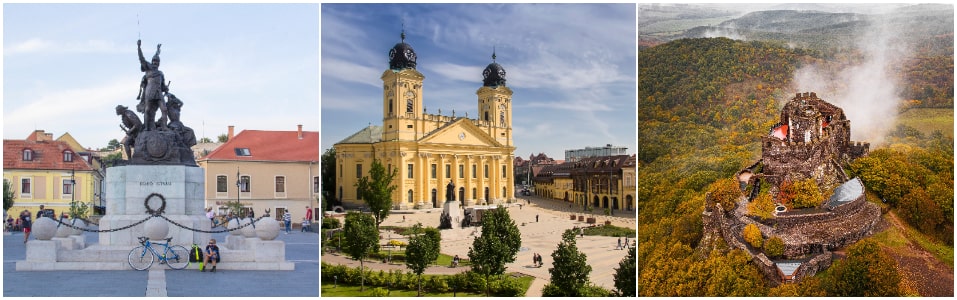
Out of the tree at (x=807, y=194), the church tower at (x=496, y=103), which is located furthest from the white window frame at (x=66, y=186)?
the tree at (x=807, y=194)

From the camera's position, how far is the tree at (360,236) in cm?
1065

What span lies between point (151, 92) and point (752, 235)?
874 cm

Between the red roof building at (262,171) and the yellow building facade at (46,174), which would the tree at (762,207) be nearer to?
the yellow building facade at (46,174)

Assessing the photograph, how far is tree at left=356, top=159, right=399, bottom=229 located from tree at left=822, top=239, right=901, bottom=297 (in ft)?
19.5

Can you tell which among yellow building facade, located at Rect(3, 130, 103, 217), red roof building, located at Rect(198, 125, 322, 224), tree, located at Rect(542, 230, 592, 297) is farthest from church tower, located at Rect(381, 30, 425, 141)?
red roof building, located at Rect(198, 125, 322, 224)

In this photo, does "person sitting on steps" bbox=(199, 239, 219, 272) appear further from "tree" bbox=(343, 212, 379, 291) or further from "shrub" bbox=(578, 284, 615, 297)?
"shrub" bbox=(578, 284, 615, 297)

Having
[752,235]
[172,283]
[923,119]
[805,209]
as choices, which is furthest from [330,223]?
[923,119]

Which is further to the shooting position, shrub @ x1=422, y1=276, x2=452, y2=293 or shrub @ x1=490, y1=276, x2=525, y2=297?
shrub @ x1=422, y1=276, x2=452, y2=293

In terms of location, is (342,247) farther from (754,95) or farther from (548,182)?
(754,95)

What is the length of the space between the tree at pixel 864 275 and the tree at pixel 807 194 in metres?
0.76

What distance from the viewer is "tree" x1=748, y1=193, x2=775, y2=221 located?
1077 centimetres

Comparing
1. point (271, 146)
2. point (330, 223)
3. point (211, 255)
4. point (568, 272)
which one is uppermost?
point (271, 146)

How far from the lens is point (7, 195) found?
13906 millimetres

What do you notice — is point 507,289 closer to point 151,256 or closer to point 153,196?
point 151,256
